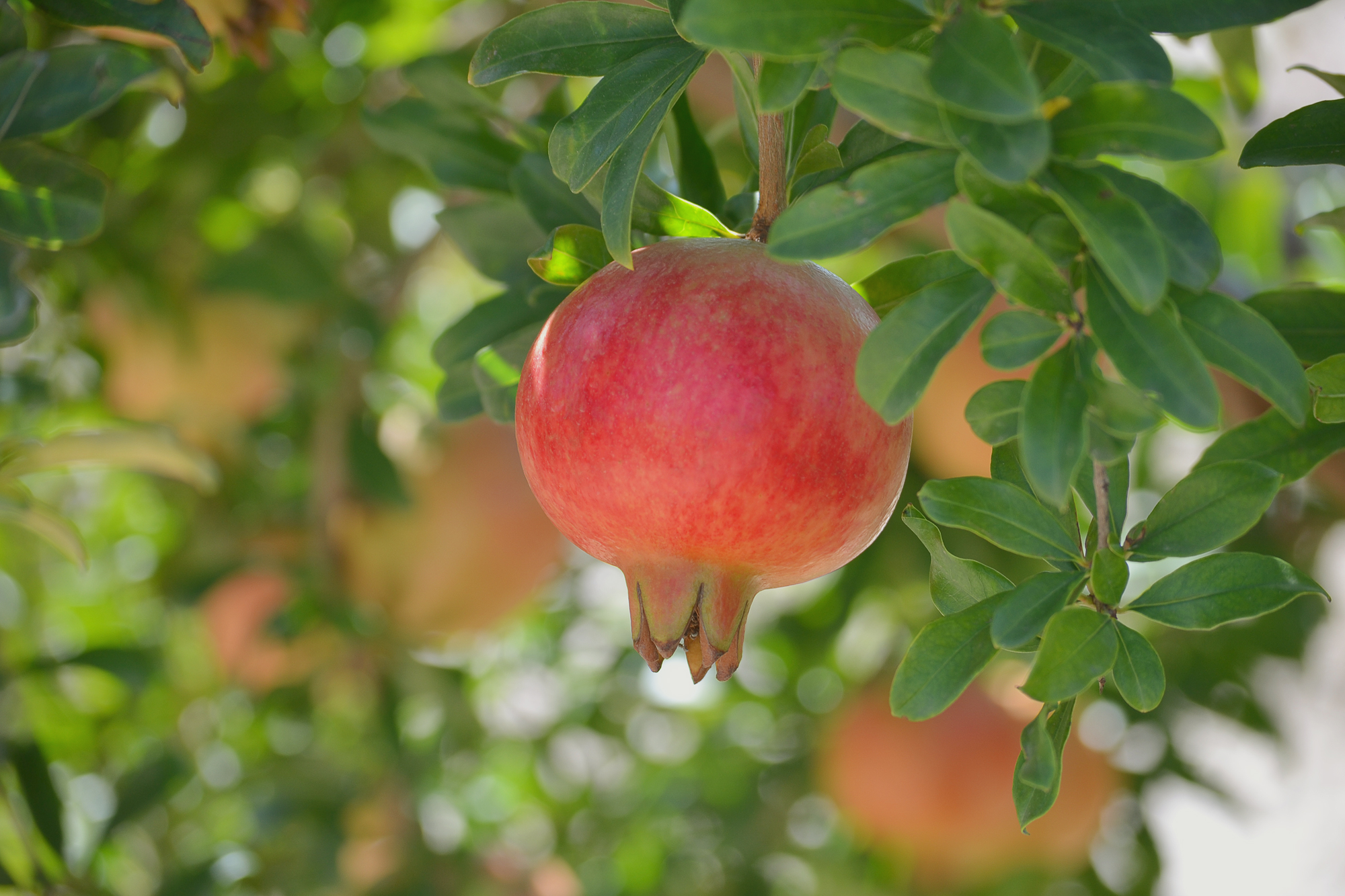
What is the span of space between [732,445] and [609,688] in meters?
1.58

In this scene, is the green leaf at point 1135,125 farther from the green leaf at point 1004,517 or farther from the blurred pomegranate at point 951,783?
the blurred pomegranate at point 951,783

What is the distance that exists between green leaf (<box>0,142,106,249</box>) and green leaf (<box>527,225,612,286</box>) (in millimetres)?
262

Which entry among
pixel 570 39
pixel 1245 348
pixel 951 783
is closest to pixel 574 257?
pixel 570 39

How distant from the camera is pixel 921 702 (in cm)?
46

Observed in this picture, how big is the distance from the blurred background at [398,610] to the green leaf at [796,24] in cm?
56

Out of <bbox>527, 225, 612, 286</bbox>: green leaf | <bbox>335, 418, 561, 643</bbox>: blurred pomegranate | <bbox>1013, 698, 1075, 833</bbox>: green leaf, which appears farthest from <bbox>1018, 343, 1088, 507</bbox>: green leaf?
<bbox>335, 418, 561, 643</bbox>: blurred pomegranate

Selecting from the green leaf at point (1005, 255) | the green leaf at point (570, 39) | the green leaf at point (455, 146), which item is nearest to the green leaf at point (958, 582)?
the green leaf at point (1005, 255)

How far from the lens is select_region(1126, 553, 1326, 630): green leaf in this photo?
465 millimetres

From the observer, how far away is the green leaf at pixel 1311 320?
55cm

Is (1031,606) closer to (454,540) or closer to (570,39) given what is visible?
(570,39)

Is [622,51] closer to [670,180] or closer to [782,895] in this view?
[670,180]

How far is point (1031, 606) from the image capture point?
457 mm

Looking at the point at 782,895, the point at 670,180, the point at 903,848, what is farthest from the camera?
the point at 782,895

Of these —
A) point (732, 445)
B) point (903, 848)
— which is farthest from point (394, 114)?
point (903, 848)
